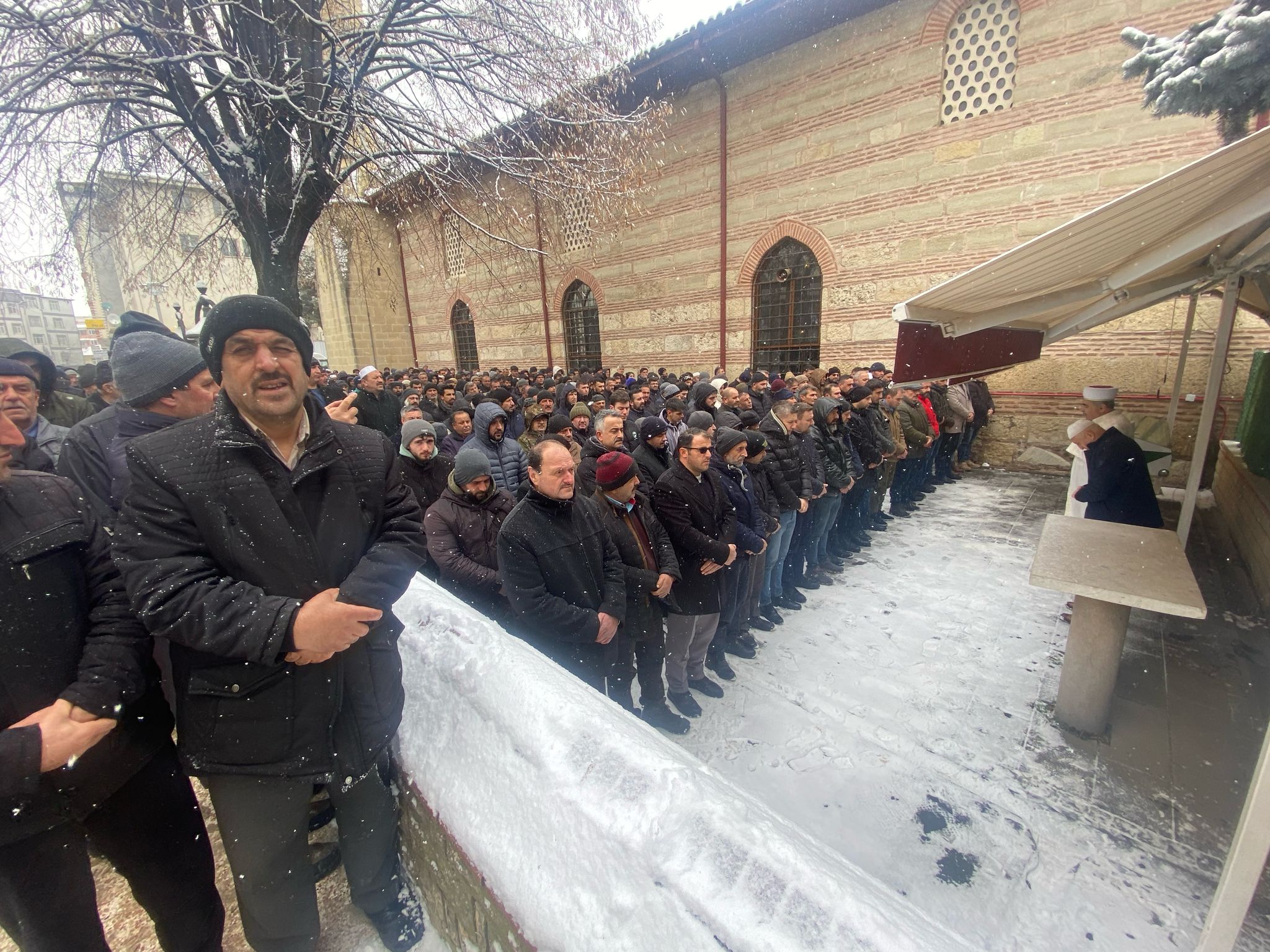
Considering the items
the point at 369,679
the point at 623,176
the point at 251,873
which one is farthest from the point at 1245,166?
the point at 623,176

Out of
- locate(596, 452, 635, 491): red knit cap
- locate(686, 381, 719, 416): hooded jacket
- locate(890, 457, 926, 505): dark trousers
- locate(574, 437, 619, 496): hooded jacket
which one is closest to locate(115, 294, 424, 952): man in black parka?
locate(596, 452, 635, 491): red knit cap

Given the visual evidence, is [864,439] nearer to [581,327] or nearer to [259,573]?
[259,573]

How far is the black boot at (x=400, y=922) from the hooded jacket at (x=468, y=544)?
1425 millimetres

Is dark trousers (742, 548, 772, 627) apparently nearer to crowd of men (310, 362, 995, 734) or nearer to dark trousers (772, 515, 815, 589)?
crowd of men (310, 362, 995, 734)

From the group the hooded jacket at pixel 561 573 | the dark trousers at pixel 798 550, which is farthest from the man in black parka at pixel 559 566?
the dark trousers at pixel 798 550

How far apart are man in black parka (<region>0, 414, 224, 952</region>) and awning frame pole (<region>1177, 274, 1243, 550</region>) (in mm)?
6186

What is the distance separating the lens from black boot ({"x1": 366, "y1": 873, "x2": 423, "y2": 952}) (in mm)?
1518

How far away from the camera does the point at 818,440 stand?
15.7 ft

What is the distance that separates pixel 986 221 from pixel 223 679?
1052cm

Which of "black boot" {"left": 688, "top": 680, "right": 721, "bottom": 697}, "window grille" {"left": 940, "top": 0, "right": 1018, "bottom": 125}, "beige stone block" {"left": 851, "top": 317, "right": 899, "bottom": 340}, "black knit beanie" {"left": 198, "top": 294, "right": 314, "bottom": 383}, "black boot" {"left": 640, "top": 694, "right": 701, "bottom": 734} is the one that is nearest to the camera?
"black knit beanie" {"left": 198, "top": 294, "right": 314, "bottom": 383}

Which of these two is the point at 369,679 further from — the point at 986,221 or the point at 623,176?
Result: the point at 986,221

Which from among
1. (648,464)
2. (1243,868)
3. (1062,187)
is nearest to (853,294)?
(1062,187)

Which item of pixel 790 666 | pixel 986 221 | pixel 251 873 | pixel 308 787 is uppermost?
pixel 986 221

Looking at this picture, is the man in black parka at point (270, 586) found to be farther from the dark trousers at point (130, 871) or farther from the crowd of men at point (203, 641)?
the dark trousers at point (130, 871)
